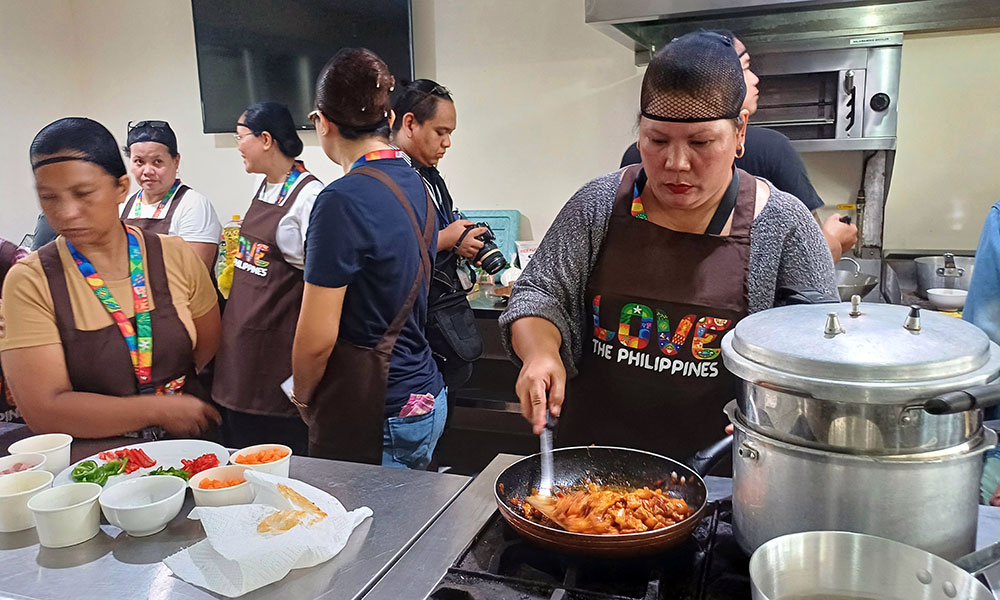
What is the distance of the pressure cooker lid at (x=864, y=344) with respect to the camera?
32.7 inches

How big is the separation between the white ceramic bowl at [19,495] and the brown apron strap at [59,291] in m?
0.47

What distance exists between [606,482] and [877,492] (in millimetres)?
464

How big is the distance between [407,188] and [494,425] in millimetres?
1770

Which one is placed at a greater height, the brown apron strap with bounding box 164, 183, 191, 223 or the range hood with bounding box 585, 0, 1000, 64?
the range hood with bounding box 585, 0, 1000, 64

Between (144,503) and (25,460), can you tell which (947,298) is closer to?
(144,503)

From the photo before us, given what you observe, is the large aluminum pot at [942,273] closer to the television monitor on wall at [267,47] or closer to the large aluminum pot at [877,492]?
the large aluminum pot at [877,492]

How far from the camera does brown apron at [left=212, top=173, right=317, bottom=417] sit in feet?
8.26

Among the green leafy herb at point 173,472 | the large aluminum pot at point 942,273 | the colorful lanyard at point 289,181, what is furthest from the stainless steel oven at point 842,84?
the green leafy herb at point 173,472

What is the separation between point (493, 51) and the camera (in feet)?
12.3

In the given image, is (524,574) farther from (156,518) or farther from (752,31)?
(752,31)

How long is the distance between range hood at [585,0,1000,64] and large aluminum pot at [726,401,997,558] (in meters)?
2.04

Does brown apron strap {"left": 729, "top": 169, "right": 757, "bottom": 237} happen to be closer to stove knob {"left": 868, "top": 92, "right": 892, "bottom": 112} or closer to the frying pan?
the frying pan

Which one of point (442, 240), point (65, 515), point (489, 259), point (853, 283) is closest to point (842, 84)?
point (853, 283)

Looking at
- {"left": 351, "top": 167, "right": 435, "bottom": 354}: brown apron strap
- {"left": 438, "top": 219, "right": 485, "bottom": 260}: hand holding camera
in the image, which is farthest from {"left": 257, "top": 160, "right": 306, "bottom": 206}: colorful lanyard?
{"left": 351, "top": 167, "right": 435, "bottom": 354}: brown apron strap
